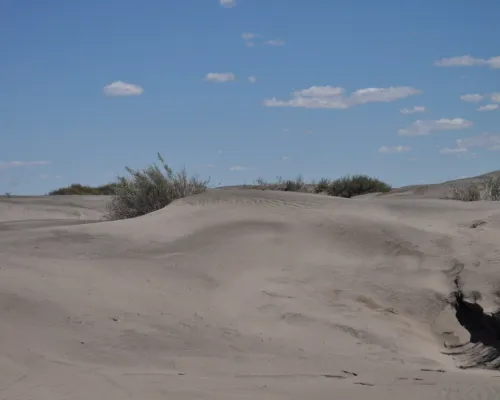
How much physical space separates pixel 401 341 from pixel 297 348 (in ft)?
3.78

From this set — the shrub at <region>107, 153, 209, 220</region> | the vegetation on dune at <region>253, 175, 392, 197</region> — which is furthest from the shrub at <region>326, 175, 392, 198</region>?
the shrub at <region>107, 153, 209, 220</region>

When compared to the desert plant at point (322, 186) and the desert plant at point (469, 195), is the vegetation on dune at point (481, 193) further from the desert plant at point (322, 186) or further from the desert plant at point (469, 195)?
the desert plant at point (322, 186)

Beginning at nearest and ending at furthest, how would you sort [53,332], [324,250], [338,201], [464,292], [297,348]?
1. [53,332]
2. [297,348]
3. [464,292]
4. [324,250]
5. [338,201]

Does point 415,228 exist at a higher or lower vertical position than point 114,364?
higher

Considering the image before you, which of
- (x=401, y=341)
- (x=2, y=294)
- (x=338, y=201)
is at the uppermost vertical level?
(x=338, y=201)

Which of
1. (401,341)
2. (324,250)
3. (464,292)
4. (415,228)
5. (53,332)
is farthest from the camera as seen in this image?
(415,228)

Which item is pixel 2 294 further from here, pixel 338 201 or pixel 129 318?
pixel 338 201

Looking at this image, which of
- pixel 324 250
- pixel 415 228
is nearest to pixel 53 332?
pixel 324 250

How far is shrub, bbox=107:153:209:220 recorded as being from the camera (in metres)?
13.4

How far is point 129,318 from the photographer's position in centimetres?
658

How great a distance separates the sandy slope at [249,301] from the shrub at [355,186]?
18.0 meters

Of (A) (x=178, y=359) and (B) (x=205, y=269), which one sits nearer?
(A) (x=178, y=359)

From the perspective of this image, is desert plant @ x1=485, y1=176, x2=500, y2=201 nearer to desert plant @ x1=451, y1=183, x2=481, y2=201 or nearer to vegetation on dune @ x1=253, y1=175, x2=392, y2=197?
desert plant @ x1=451, y1=183, x2=481, y2=201

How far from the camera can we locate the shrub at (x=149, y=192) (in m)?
13.4
